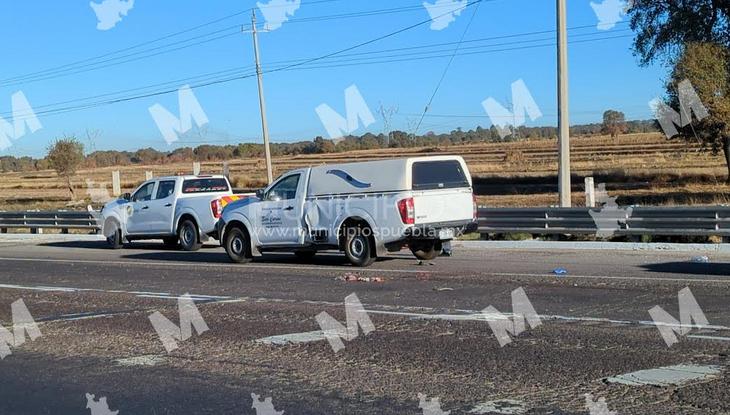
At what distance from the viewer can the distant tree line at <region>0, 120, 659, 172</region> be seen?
11000 centimetres

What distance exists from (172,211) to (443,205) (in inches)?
354

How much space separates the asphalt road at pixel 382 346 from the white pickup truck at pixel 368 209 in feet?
2.32

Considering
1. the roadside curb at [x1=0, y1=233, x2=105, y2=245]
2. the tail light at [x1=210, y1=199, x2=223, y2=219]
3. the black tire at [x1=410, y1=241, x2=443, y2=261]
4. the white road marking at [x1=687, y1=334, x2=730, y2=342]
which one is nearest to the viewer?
the white road marking at [x1=687, y1=334, x2=730, y2=342]

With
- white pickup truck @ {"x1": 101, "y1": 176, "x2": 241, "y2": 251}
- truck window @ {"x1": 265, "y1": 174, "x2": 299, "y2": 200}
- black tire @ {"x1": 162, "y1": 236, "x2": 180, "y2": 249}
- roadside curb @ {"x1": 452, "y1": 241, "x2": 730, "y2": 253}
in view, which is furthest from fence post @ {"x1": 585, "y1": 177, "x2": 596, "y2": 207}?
black tire @ {"x1": 162, "y1": 236, "x2": 180, "y2": 249}

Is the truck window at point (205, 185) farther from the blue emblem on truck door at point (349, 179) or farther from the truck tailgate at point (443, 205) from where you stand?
the truck tailgate at point (443, 205)

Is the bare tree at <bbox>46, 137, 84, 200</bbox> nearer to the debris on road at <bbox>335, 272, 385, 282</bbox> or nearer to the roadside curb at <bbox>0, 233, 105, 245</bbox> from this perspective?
the roadside curb at <bbox>0, 233, 105, 245</bbox>

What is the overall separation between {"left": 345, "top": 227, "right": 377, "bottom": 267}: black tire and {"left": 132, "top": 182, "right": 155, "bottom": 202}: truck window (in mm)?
8575

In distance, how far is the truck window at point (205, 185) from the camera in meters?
21.0

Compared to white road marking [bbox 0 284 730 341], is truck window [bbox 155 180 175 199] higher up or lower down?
higher up

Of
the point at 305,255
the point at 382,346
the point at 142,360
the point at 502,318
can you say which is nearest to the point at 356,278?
the point at 502,318

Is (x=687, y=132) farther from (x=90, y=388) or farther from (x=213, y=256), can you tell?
(x=90, y=388)

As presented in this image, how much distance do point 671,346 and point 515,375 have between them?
1732 millimetres

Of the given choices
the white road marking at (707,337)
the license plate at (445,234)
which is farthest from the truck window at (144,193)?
the white road marking at (707,337)

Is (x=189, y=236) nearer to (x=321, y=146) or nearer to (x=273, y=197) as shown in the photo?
(x=273, y=197)
